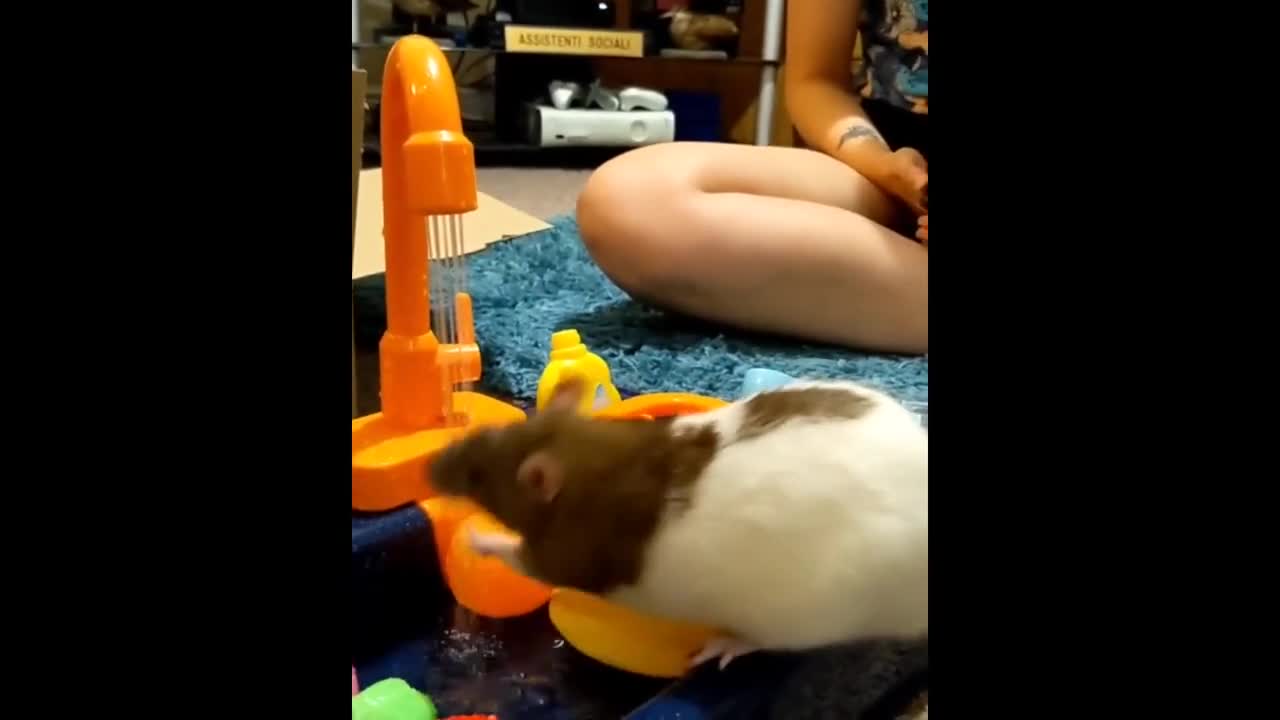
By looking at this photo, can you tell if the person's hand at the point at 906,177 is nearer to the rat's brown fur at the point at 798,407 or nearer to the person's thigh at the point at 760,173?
the person's thigh at the point at 760,173

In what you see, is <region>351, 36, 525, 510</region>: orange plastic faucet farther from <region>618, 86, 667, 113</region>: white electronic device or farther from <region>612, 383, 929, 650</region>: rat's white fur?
<region>618, 86, 667, 113</region>: white electronic device

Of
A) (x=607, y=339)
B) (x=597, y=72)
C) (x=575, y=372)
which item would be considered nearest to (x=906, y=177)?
(x=607, y=339)

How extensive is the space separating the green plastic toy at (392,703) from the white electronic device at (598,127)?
179cm

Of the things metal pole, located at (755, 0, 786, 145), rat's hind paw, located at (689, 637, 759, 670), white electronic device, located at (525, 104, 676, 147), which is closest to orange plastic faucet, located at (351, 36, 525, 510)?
rat's hind paw, located at (689, 637, 759, 670)

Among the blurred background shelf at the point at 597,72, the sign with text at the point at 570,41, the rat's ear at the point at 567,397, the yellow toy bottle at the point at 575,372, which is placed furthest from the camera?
the blurred background shelf at the point at 597,72

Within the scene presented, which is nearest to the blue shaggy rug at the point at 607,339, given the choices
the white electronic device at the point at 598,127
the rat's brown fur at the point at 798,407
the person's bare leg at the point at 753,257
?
the person's bare leg at the point at 753,257

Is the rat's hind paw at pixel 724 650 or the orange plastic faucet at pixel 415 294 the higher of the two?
the orange plastic faucet at pixel 415 294

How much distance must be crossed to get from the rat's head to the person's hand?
0.66 metres

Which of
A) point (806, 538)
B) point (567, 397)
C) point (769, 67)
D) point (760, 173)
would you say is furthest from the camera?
point (769, 67)

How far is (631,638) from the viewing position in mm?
623

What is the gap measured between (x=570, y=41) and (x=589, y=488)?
181 cm

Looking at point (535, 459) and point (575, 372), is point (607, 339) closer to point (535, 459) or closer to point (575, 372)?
point (575, 372)

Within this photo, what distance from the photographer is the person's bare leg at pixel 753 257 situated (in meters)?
1.13
